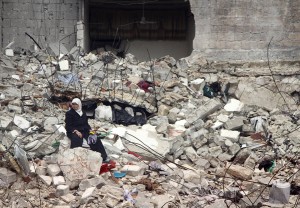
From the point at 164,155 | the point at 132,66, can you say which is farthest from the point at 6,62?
the point at 164,155

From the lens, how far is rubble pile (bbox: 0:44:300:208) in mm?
6770

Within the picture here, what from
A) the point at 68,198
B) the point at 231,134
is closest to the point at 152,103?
the point at 231,134

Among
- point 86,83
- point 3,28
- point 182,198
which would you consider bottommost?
point 182,198

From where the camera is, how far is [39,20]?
1298cm

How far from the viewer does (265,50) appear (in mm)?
12219

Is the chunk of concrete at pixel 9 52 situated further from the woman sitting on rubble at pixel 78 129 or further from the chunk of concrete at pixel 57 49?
the woman sitting on rubble at pixel 78 129

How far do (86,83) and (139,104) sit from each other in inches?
61.8

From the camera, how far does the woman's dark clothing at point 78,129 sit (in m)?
7.71

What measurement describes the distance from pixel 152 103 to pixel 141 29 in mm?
4295

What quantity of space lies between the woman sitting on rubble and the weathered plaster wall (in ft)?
17.0

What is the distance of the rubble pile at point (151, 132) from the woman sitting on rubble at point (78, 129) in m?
0.27

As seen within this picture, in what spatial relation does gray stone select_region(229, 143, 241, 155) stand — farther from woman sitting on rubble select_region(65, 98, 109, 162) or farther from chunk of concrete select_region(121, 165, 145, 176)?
woman sitting on rubble select_region(65, 98, 109, 162)

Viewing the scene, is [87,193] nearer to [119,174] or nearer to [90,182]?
[90,182]

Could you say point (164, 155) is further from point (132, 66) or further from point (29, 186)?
point (132, 66)
